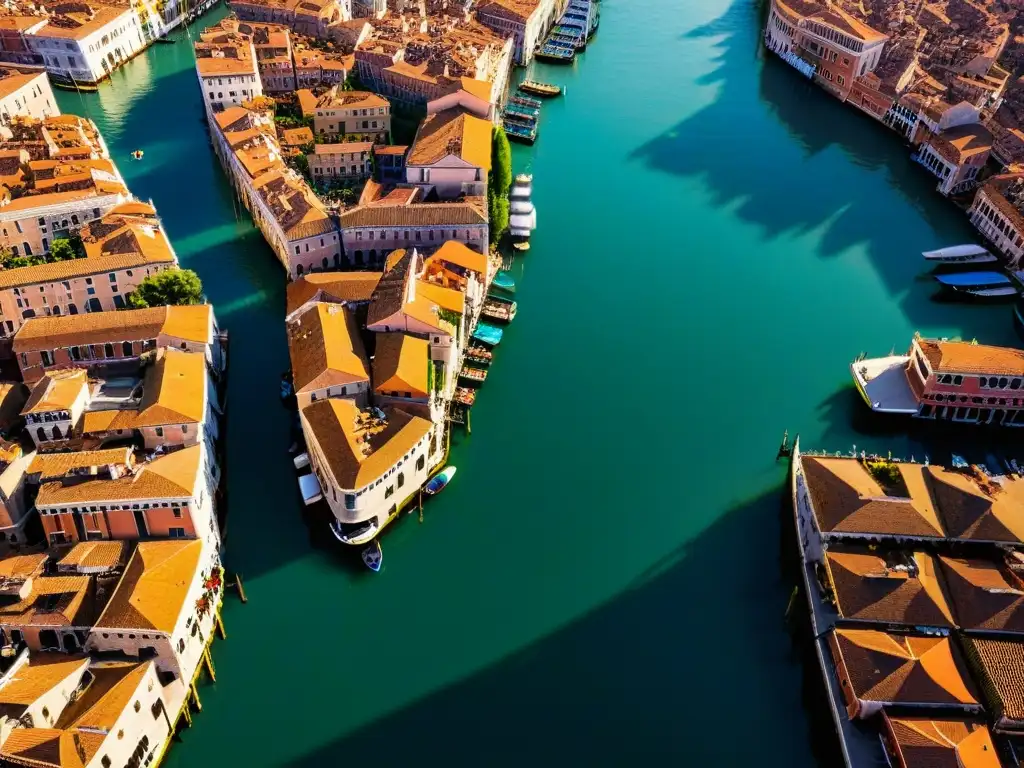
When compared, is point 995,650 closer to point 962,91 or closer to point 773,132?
point 773,132

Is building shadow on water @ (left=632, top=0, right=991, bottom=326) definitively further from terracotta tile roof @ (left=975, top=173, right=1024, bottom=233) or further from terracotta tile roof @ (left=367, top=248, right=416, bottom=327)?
terracotta tile roof @ (left=367, top=248, right=416, bottom=327)

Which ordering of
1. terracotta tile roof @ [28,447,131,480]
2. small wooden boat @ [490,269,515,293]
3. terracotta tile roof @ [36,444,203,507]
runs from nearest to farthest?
1. terracotta tile roof @ [36,444,203,507]
2. terracotta tile roof @ [28,447,131,480]
3. small wooden boat @ [490,269,515,293]

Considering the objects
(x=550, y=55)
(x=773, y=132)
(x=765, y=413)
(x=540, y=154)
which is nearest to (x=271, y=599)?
(x=765, y=413)

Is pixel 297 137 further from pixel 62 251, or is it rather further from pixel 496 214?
pixel 62 251

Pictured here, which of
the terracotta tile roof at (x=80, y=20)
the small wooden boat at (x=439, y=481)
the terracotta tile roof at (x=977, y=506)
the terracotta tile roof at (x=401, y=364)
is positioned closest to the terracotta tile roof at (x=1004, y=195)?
the terracotta tile roof at (x=977, y=506)

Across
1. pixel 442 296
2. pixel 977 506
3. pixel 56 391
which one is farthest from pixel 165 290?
pixel 977 506

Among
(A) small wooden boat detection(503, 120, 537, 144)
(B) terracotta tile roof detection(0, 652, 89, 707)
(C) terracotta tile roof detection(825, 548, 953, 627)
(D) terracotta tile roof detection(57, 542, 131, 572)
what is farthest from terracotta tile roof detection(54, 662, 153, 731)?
(A) small wooden boat detection(503, 120, 537, 144)
